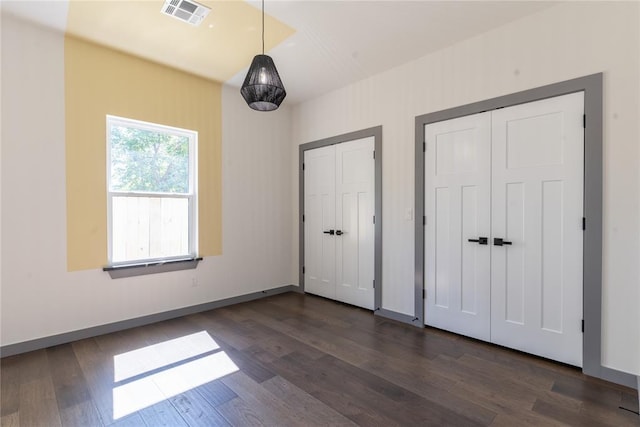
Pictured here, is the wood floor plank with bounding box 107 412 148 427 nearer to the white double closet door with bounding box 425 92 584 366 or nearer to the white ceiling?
the white double closet door with bounding box 425 92 584 366

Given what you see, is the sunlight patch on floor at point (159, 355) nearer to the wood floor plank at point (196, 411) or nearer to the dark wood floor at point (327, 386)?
the dark wood floor at point (327, 386)

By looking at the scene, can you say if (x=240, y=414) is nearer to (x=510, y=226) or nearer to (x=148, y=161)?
(x=510, y=226)

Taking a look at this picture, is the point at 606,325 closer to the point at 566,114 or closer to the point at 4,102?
the point at 566,114

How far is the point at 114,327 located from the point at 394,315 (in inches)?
123

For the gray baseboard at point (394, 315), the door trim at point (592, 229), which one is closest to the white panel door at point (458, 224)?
the gray baseboard at point (394, 315)

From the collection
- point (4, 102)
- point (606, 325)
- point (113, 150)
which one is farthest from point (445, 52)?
point (4, 102)

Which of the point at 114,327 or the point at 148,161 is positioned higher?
the point at 148,161

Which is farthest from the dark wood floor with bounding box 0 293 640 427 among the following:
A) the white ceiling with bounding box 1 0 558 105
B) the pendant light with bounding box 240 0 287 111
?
the white ceiling with bounding box 1 0 558 105

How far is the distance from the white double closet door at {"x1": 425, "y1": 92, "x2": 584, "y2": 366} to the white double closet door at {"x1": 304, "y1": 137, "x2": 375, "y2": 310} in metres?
0.83

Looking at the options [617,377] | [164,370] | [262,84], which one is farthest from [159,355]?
[617,377]

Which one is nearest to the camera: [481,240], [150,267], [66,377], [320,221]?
[66,377]

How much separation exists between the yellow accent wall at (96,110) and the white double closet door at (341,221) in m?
1.98

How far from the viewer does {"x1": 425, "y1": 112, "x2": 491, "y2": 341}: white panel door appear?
9.99ft

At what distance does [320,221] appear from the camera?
15.4 feet
